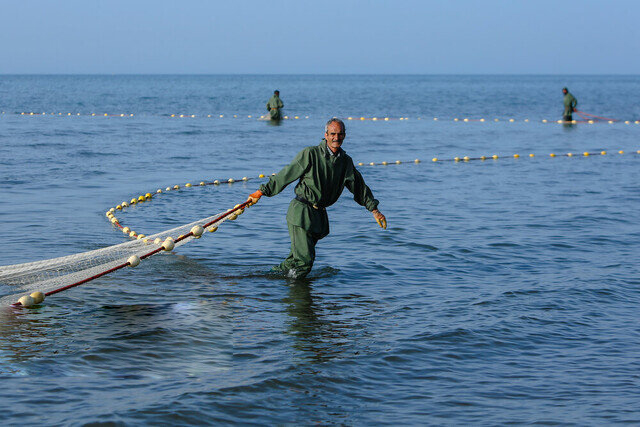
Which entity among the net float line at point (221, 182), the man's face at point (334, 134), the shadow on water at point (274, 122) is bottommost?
the net float line at point (221, 182)

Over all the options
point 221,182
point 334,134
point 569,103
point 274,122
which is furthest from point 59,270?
point 569,103

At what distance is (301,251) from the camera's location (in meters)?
8.82

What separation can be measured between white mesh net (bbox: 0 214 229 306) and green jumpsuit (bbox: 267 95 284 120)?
1115 inches

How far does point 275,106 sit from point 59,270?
29792mm

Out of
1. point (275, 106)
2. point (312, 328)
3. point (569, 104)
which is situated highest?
point (569, 104)

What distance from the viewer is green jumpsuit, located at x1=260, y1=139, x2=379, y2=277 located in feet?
27.1

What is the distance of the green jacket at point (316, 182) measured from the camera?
27.1 feet

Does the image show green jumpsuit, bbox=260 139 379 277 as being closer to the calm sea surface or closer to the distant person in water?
the calm sea surface

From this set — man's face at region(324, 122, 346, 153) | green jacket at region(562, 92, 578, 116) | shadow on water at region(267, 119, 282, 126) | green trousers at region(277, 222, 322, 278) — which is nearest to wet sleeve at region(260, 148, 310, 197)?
man's face at region(324, 122, 346, 153)

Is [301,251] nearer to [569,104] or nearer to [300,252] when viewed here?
[300,252]

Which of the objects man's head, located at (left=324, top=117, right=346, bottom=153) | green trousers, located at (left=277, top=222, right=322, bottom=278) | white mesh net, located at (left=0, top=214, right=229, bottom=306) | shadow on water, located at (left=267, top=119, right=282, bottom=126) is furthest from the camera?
shadow on water, located at (left=267, top=119, right=282, bottom=126)

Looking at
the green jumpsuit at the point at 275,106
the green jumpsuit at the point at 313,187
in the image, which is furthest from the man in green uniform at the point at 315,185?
the green jumpsuit at the point at 275,106

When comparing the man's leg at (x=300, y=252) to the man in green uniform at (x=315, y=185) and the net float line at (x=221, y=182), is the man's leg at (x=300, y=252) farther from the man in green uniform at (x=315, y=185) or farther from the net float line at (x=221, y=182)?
the net float line at (x=221, y=182)

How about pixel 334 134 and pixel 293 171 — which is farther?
pixel 293 171
